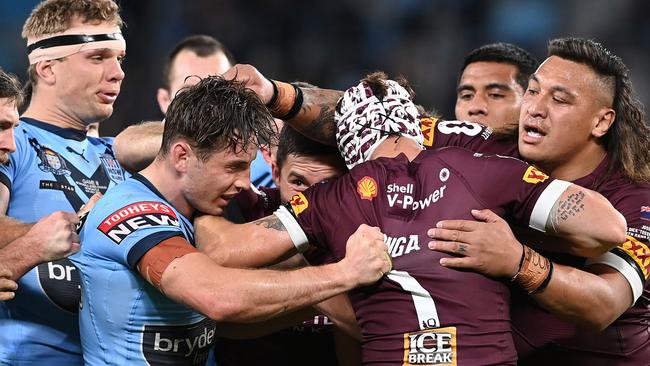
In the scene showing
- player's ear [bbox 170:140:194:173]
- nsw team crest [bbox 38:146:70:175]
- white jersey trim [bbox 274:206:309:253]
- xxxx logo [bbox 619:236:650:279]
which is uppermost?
nsw team crest [bbox 38:146:70:175]

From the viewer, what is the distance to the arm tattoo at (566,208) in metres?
3.87

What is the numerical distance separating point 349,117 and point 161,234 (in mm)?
1203

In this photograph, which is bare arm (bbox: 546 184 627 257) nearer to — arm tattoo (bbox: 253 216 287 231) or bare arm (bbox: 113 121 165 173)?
arm tattoo (bbox: 253 216 287 231)

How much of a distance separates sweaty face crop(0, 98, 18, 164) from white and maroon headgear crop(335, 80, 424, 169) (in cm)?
163

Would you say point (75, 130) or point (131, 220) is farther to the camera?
point (75, 130)

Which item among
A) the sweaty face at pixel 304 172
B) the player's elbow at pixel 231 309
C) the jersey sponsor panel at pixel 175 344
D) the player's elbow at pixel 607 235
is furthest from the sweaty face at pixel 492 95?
the player's elbow at pixel 231 309

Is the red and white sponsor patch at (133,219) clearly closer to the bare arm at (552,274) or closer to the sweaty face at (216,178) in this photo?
the sweaty face at (216,178)

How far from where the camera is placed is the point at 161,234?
3.85 metres

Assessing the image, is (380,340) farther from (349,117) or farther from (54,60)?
(54,60)

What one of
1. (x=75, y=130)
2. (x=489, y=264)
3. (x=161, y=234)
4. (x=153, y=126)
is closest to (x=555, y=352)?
(x=489, y=264)

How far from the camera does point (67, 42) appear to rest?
5559 millimetres

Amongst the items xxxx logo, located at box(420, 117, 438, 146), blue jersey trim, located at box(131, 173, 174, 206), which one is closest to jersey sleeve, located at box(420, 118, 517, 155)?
xxxx logo, located at box(420, 117, 438, 146)

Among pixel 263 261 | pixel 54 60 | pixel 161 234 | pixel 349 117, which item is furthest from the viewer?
pixel 54 60

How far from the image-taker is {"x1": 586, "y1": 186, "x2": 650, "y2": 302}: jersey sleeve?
4301 millimetres
